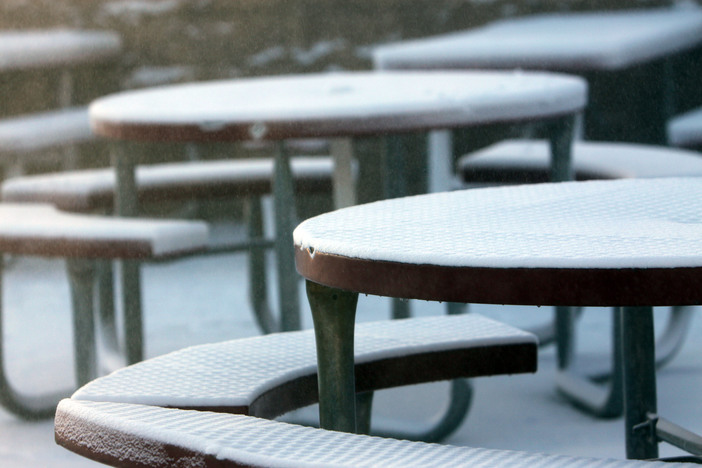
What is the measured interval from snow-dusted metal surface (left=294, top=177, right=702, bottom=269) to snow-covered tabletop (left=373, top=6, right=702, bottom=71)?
2.21 m

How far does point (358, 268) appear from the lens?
48.7 inches

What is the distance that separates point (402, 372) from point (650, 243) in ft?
1.73

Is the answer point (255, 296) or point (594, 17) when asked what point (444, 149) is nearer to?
point (255, 296)

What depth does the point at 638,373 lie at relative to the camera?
75.0 inches

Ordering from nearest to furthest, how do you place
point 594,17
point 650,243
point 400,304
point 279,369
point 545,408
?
point 650,243
point 279,369
point 545,408
point 400,304
point 594,17

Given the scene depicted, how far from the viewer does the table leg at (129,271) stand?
2729 millimetres

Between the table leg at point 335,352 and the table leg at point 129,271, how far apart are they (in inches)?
53.3

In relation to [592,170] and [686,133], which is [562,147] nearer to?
[592,170]

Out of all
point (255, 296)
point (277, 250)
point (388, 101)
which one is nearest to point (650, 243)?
point (388, 101)

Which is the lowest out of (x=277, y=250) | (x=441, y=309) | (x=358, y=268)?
(x=441, y=309)

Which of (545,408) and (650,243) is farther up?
(650,243)

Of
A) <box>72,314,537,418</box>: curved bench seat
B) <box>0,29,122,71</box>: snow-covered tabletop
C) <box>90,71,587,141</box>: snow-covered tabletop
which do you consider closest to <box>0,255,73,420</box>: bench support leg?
<box>90,71,587,141</box>: snow-covered tabletop

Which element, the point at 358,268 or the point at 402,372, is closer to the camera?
the point at 358,268

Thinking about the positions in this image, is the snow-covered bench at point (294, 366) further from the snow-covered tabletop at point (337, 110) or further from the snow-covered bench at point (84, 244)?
the snow-covered bench at point (84, 244)
